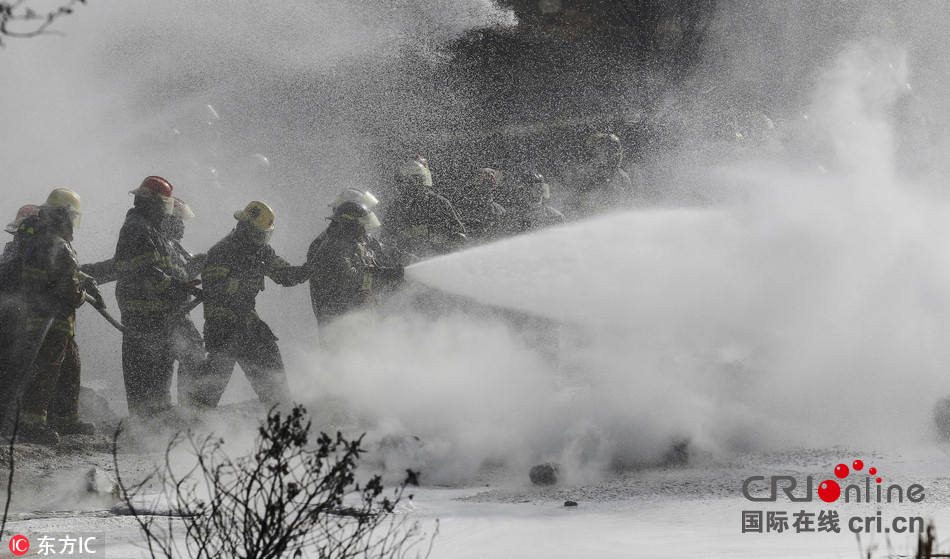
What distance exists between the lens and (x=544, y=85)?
15.2 m

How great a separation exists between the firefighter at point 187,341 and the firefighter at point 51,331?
0.75 m

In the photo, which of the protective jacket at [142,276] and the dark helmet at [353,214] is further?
the dark helmet at [353,214]

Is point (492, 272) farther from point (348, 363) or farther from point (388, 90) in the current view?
point (388, 90)

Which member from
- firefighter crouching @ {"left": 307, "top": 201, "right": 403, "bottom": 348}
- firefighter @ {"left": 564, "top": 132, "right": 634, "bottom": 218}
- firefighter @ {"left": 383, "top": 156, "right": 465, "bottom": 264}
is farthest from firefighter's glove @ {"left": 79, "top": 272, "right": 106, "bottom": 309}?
firefighter @ {"left": 564, "top": 132, "right": 634, "bottom": 218}

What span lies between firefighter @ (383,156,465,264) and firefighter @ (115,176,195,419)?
2.00m

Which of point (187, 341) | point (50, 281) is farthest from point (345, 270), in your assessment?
point (50, 281)

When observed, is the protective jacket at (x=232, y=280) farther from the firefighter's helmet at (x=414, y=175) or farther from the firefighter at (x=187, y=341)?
the firefighter's helmet at (x=414, y=175)

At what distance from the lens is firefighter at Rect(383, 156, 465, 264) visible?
8.52 m

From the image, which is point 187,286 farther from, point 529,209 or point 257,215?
point 529,209

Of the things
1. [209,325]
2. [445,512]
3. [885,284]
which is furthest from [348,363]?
[885,284]

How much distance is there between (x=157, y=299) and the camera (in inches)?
290

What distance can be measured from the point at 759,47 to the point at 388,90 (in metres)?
6.46

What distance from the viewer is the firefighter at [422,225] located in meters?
8.52

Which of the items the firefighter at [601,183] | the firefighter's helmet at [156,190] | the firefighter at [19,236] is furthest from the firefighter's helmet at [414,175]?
the firefighter at [19,236]
